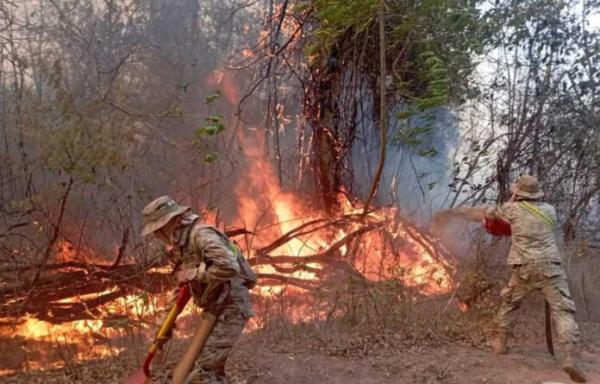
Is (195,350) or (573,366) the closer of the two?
(195,350)

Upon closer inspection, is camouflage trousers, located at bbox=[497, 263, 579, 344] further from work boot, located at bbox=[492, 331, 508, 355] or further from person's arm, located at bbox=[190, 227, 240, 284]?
person's arm, located at bbox=[190, 227, 240, 284]

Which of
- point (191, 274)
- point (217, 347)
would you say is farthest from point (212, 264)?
point (217, 347)

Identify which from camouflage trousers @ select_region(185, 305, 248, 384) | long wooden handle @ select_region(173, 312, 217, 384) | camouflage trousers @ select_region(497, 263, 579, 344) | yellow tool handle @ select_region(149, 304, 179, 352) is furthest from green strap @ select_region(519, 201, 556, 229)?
yellow tool handle @ select_region(149, 304, 179, 352)

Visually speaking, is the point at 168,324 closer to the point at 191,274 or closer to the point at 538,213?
the point at 191,274

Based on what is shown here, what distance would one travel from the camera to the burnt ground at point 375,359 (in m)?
5.47

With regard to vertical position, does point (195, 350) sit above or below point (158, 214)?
below

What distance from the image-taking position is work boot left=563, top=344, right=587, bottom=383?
524 cm

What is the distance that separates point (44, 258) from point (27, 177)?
4.14 ft

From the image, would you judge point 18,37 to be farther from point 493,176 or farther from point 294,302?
point 493,176

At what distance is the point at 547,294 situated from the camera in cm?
570

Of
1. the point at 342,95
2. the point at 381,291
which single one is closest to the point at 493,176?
the point at 342,95

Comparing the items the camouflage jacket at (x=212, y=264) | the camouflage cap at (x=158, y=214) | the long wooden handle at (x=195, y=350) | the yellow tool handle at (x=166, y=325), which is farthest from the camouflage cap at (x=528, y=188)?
the yellow tool handle at (x=166, y=325)

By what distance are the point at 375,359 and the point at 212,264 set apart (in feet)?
8.45

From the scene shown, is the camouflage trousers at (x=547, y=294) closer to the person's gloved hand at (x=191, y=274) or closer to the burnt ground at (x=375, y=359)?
the burnt ground at (x=375, y=359)
